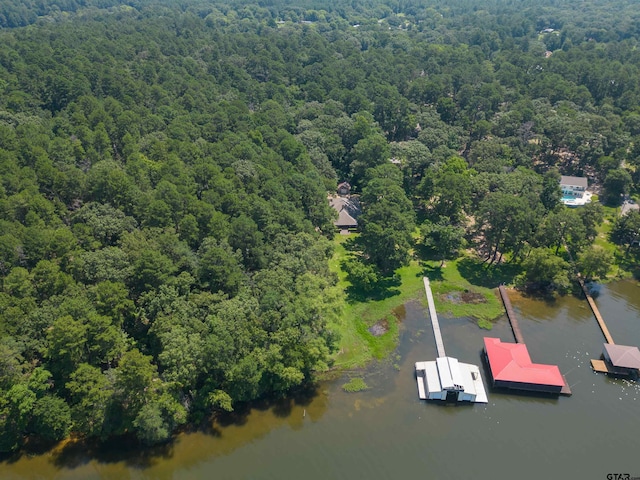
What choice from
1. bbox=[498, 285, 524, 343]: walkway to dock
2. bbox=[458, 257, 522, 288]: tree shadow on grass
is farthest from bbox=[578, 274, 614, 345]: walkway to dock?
bbox=[498, 285, 524, 343]: walkway to dock

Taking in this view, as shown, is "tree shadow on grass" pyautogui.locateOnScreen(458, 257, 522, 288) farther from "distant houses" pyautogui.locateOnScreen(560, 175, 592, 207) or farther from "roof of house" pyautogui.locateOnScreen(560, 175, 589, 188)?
"roof of house" pyautogui.locateOnScreen(560, 175, 589, 188)

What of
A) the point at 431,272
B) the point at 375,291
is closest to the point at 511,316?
the point at 431,272

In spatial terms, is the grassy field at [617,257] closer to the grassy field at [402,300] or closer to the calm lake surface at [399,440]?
the grassy field at [402,300]

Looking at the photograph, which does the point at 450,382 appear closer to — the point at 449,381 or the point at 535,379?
the point at 449,381

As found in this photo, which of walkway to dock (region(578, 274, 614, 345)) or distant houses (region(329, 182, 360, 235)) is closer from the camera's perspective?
walkway to dock (region(578, 274, 614, 345))

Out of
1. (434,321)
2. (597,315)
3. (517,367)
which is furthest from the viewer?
(597,315)

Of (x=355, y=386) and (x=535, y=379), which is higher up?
(x=535, y=379)

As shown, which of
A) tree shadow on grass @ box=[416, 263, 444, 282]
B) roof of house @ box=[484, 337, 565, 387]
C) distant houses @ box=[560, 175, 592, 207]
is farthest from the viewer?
distant houses @ box=[560, 175, 592, 207]
